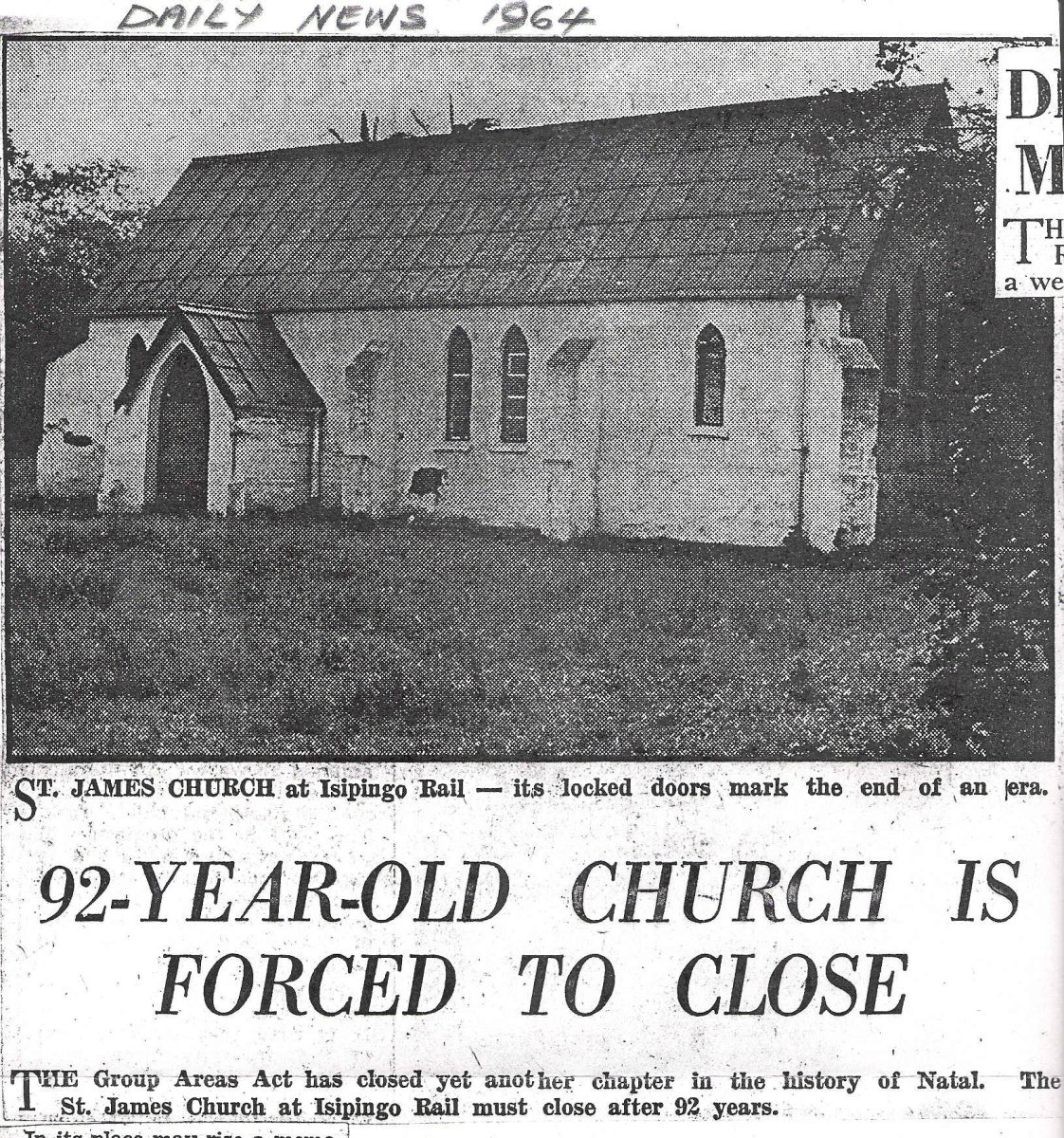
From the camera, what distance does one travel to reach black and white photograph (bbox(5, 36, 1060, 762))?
2.99m

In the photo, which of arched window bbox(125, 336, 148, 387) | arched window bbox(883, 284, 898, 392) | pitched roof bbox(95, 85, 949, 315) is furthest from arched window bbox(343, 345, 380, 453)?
arched window bbox(883, 284, 898, 392)

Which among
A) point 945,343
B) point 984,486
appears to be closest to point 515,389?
point 945,343

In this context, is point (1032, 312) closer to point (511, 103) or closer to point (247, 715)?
point (511, 103)

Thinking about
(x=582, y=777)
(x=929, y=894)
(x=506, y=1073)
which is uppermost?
(x=582, y=777)

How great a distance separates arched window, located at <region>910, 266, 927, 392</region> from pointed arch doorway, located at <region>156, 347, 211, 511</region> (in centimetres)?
181

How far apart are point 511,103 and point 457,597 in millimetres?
1226

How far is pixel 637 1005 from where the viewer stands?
2955mm

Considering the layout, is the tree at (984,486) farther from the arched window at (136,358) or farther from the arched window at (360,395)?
the arched window at (136,358)

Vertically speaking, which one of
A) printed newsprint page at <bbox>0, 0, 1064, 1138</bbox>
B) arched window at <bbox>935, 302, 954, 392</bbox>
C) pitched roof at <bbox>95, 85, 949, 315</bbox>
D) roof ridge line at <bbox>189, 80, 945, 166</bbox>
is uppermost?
roof ridge line at <bbox>189, 80, 945, 166</bbox>

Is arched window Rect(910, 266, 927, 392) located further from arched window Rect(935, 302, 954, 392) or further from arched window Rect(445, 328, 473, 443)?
arched window Rect(445, 328, 473, 443)

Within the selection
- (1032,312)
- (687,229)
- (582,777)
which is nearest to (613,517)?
(582,777)

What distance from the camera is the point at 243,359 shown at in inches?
128

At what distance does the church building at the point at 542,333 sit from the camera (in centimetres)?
303

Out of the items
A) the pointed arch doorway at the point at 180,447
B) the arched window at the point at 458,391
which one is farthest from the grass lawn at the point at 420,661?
the arched window at the point at 458,391
